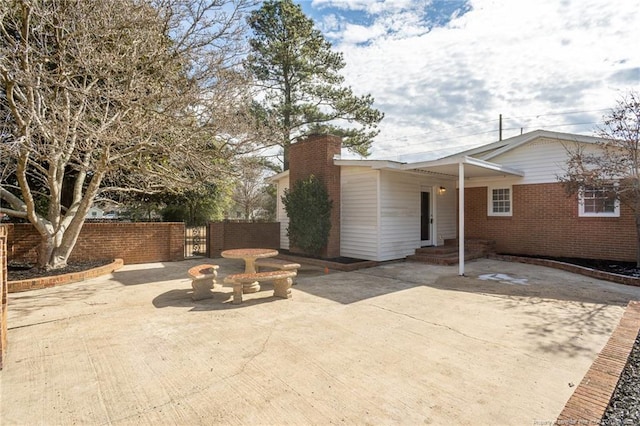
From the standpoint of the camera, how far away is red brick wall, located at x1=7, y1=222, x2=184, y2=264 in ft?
27.1

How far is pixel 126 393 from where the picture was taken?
275cm

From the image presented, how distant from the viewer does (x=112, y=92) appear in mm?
6273

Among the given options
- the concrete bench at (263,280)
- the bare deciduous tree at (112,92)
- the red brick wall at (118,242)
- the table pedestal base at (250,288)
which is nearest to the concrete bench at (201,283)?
the concrete bench at (263,280)

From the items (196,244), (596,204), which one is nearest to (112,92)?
(196,244)

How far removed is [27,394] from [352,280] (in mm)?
5784

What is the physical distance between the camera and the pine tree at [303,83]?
16953mm

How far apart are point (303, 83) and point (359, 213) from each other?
11.3 meters

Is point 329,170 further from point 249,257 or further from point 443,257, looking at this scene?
point 249,257

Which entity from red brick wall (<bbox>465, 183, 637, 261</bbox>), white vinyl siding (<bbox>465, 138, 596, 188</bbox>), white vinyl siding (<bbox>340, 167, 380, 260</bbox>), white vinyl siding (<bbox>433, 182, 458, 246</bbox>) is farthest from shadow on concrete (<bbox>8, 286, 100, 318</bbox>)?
white vinyl siding (<bbox>465, 138, 596, 188</bbox>)

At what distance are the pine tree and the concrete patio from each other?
509 inches

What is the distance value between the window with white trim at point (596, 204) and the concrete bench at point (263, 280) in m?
8.75

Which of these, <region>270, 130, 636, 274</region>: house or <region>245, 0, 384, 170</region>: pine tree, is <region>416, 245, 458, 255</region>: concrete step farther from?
<region>245, 0, 384, 170</region>: pine tree

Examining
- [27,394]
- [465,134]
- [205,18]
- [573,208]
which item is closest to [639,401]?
[27,394]

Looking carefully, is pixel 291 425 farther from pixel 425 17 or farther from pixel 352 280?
pixel 425 17
